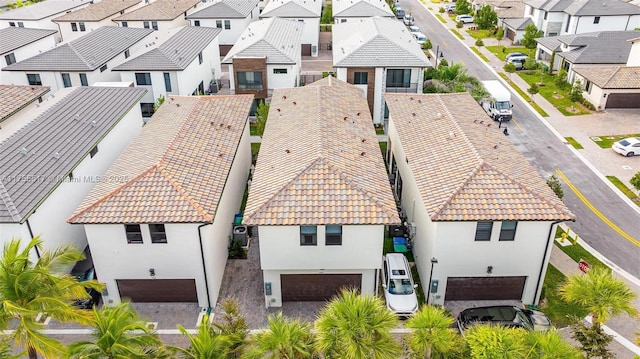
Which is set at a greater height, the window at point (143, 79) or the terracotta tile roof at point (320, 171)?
the terracotta tile roof at point (320, 171)

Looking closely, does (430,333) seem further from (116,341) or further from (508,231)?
(116,341)

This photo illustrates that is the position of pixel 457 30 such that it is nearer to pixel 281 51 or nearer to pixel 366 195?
pixel 281 51

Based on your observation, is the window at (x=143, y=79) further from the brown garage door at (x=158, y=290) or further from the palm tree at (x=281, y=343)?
the palm tree at (x=281, y=343)

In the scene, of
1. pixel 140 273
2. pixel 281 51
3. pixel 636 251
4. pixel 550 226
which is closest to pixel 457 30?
pixel 281 51

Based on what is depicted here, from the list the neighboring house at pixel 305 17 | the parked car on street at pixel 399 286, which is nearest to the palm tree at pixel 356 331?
the parked car on street at pixel 399 286

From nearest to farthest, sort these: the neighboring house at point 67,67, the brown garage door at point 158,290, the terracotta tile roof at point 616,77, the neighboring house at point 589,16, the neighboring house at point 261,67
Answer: the brown garage door at point 158,290, the neighboring house at point 67,67, the neighboring house at point 261,67, the terracotta tile roof at point 616,77, the neighboring house at point 589,16

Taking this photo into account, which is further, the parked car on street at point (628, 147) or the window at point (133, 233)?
the parked car on street at point (628, 147)

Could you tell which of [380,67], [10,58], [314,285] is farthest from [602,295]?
[10,58]

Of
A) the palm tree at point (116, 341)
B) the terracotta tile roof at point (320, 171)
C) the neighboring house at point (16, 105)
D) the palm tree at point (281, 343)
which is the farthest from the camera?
the neighboring house at point (16, 105)
